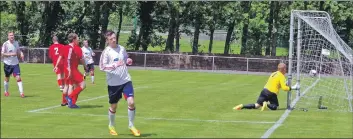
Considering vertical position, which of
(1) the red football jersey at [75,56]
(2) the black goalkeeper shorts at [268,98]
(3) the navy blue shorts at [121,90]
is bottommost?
(2) the black goalkeeper shorts at [268,98]

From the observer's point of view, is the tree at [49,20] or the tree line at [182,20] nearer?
the tree at [49,20]

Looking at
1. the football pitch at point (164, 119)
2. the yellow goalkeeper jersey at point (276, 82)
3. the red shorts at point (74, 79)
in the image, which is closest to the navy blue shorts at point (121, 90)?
the football pitch at point (164, 119)

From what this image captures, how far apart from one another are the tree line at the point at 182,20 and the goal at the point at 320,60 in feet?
85.6

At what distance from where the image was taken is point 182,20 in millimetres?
55625

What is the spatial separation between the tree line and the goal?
26103 millimetres

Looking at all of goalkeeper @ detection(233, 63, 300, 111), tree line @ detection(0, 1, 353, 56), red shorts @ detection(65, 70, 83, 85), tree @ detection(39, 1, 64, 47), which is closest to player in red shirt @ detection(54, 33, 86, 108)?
red shorts @ detection(65, 70, 83, 85)

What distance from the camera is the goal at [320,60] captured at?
18031 mm

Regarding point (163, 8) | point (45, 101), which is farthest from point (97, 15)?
point (45, 101)

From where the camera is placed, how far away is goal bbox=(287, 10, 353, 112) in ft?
59.2

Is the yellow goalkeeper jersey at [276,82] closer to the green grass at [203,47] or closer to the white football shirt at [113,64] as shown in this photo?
the white football shirt at [113,64]

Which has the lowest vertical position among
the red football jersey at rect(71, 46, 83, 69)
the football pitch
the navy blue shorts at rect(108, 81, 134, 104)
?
the football pitch

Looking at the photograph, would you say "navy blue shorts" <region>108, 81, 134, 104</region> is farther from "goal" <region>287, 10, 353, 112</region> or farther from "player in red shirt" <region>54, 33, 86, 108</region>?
"goal" <region>287, 10, 353, 112</region>

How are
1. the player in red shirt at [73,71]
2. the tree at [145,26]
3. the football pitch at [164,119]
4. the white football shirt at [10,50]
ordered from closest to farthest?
the football pitch at [164,119] < the player in red shirt at [73,71] < the white football shirt at [10,50] < the tree at [145,26]

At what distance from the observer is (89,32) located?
5625 cm
